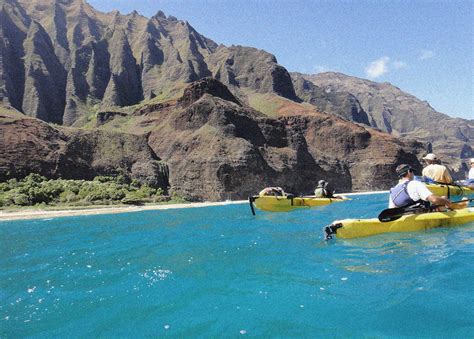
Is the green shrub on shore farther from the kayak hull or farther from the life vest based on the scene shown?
the life vest

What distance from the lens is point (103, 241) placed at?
19.8 m

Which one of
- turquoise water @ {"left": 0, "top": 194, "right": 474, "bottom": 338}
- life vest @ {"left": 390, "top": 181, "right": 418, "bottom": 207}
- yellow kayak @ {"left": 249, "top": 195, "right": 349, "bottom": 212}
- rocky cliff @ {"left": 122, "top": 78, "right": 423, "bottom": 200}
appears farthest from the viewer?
rocky cliff @ {"left": 122, "top": 78, "right": 423, "bottom": 200}

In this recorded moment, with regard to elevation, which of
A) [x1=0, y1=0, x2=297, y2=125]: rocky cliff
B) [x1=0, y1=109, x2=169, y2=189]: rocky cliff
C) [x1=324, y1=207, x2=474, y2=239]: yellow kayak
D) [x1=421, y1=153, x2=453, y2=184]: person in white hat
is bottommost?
[x1=324, y1=207, x2=474, y2=239]: yellow kayak

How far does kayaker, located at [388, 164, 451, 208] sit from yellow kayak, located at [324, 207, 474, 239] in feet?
1.62

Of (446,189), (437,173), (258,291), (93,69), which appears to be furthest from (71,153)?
(93,69)

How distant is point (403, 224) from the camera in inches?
508

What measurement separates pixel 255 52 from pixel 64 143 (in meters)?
121

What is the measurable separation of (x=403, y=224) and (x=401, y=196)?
0.97 meters

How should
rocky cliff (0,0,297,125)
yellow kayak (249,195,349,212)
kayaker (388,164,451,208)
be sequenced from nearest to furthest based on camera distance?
kayaker (388,164,451,208)
yellow kayak (249,195,349,212)
rocky cliff (0,0,297,125)

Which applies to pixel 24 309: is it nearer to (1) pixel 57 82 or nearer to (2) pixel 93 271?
(2) pixel 93 271

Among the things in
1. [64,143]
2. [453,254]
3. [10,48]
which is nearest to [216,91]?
[64,143]

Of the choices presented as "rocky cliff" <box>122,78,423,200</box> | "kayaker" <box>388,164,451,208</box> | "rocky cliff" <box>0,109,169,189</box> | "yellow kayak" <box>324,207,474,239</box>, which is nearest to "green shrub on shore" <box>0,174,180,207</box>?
"rocky cliff" <box>0,109,169,189</box>

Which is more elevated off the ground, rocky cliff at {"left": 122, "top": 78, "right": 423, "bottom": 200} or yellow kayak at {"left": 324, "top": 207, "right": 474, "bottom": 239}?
rocky cliff at {"left": 122, "top": 78, "right": 423, "bottom": 200}

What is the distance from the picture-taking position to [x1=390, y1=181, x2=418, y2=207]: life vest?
1246 cm
